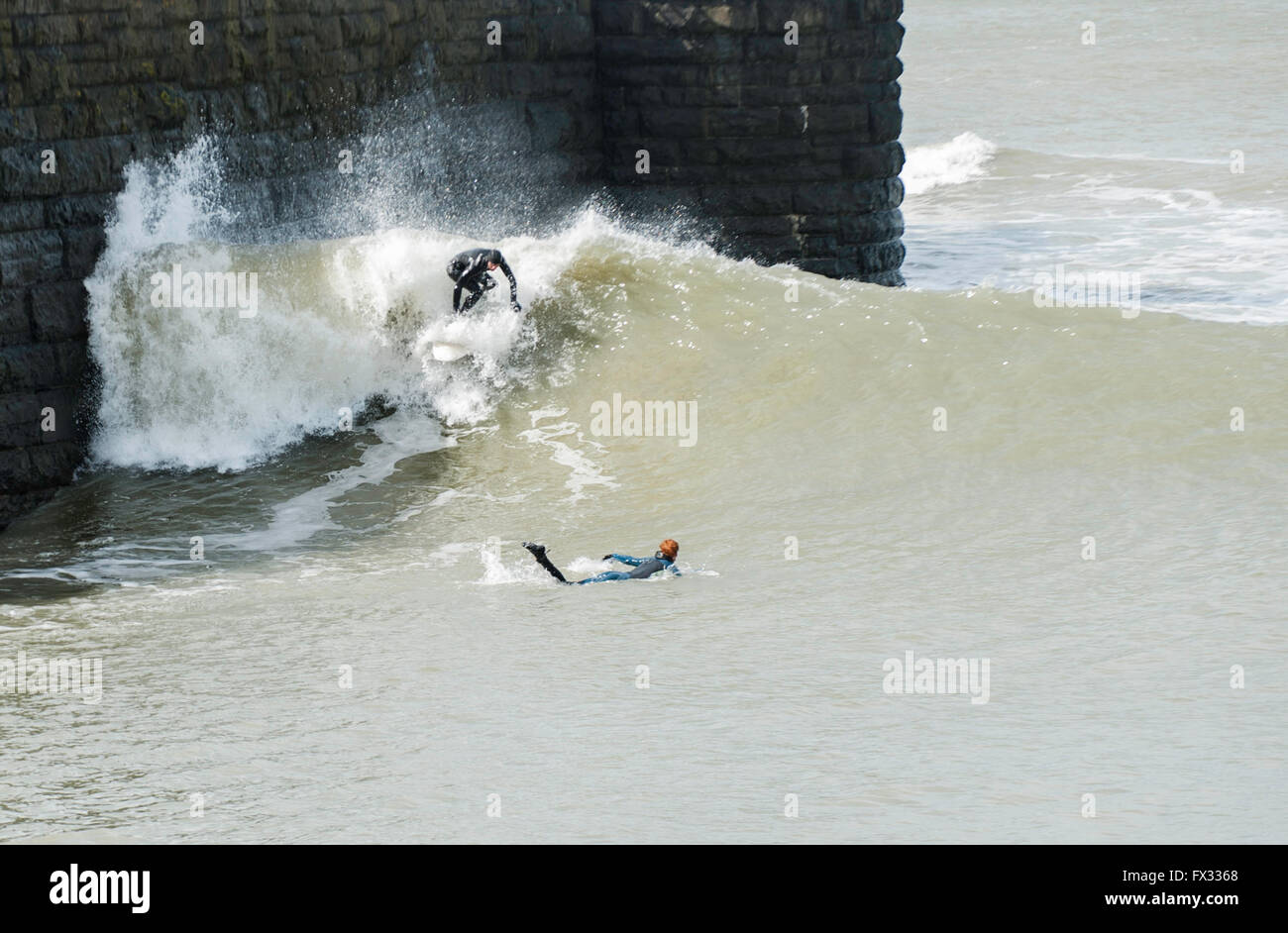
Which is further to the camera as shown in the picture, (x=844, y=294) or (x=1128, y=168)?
(x=1128, y=168)

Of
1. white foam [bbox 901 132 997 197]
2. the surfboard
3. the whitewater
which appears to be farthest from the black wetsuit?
white foam [bbox 901 132 997 197]

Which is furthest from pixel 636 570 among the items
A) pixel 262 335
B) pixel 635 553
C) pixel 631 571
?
pixel 262 335

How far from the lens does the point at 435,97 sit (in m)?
16.7

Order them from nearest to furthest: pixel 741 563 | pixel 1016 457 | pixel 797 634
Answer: pixel 797 634 → pixel 741 563 → pixel 1016 457

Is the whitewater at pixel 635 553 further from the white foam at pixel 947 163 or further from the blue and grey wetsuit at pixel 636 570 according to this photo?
the white foam at pixel 947 163

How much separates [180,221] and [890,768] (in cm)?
958

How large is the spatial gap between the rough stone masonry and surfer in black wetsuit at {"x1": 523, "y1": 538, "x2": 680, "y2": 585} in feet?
17.1

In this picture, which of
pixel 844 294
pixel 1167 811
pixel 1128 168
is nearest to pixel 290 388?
pixel 844 294

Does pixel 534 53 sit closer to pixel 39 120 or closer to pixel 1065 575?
pixel 39 120

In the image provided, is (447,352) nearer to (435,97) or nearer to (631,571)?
(435,97)

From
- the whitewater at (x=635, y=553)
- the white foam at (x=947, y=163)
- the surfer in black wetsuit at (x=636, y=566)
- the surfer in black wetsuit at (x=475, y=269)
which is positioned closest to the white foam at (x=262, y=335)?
the whitewater at (x=635, y=553)

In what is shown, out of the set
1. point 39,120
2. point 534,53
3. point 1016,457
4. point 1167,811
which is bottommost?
point 1167,811

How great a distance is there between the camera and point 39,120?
12664mm

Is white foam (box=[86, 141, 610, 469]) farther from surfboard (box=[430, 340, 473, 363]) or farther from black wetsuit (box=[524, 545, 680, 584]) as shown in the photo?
black wetsuit (box=[524, 545, 680, 584])
